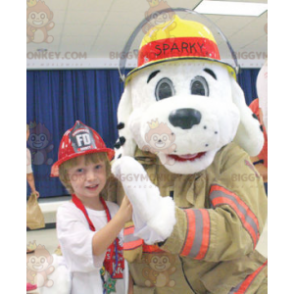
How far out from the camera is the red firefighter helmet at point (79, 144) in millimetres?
619

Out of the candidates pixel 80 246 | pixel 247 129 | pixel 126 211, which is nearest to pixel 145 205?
pixel 126 211

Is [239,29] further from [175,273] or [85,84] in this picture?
[175,273]

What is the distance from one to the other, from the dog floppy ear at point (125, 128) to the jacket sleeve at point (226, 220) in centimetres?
16

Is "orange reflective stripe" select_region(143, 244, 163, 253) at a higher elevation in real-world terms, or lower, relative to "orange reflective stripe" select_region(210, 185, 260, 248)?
lower

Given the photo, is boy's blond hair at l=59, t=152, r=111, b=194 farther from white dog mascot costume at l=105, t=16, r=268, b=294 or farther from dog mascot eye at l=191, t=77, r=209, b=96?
dog mascot eye at l=191, t=77, r=209, b=96

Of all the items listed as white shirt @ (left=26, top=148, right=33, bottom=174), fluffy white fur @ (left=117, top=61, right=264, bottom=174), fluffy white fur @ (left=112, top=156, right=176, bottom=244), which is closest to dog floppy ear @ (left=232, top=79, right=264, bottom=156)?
fluffy white fur @ (left=117, top=61, right=264, bottom=174)

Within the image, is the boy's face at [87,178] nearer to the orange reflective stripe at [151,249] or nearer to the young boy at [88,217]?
the young boy at [88,217]

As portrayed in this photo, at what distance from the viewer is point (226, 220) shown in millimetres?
601

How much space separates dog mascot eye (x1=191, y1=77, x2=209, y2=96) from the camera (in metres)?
0.60

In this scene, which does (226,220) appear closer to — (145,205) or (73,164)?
(145,205)

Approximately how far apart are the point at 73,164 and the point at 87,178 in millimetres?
38
